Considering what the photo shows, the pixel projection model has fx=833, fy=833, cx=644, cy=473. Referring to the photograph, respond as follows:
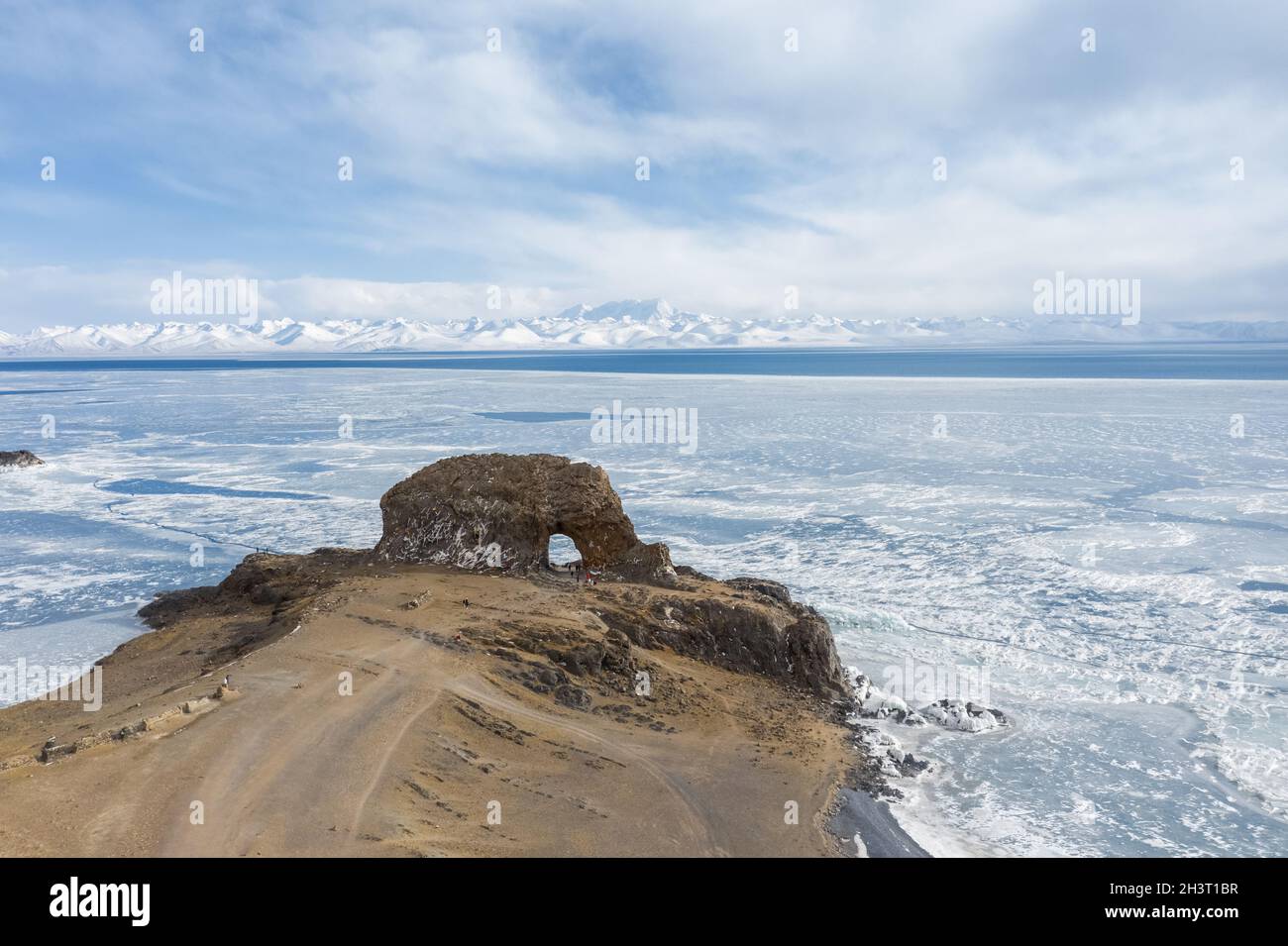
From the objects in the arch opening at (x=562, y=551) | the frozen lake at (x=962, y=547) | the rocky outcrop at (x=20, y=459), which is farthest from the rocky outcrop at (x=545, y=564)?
the rocky outcrop at (x=20, y=459)

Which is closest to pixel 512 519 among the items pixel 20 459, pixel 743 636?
pixel 743 636

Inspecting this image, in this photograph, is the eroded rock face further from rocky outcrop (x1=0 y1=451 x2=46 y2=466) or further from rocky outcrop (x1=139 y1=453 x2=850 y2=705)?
rocky outcrop (x1=0 y1=451 x2=46 y2=466)

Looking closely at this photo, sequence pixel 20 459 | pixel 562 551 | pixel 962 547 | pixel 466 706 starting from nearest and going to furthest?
pixel 466 706 < pixel 962 547 < pixel 562 551 < pixel 20 459

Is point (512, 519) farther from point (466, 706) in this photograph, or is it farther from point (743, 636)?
point (466, 706)

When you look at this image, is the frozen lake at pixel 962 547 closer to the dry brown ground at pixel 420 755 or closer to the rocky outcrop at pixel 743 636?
the rocky outcrop at pixel 743 636

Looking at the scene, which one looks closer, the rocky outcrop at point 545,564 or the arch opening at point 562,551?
the rocky outcrop at point 545,564
